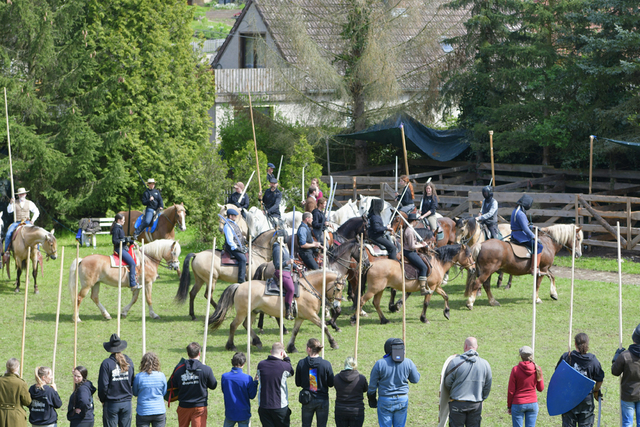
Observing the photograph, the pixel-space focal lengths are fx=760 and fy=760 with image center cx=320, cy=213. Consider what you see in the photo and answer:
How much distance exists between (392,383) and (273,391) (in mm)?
1256

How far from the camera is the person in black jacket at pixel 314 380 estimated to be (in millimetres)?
8031

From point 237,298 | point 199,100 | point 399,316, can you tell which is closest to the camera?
point 237,298

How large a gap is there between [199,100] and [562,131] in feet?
43.7

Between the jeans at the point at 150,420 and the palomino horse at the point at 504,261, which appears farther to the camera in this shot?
the palomino horse at the point at 504,261

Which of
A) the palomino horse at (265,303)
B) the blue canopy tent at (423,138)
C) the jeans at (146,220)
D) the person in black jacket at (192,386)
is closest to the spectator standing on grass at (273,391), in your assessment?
the person in black jacket at (192,386)

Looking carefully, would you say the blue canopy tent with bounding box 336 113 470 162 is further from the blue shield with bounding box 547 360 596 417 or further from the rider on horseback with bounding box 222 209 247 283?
the blue shield with bounding box 547 360 596 417

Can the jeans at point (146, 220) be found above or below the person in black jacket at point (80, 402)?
above

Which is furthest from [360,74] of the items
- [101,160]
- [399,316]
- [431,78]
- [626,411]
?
[626,411]

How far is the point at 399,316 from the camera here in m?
15.1

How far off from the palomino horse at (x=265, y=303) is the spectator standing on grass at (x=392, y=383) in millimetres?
4044

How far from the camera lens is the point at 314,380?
8.04 metres

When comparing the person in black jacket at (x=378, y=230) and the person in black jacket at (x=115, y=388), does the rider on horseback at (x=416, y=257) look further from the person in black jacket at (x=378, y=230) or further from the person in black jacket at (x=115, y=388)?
the person in black jacket at (x=115, y=388)

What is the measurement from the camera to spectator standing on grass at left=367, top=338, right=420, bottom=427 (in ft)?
26.2

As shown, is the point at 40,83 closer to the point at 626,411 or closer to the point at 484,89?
the point at 484,89
